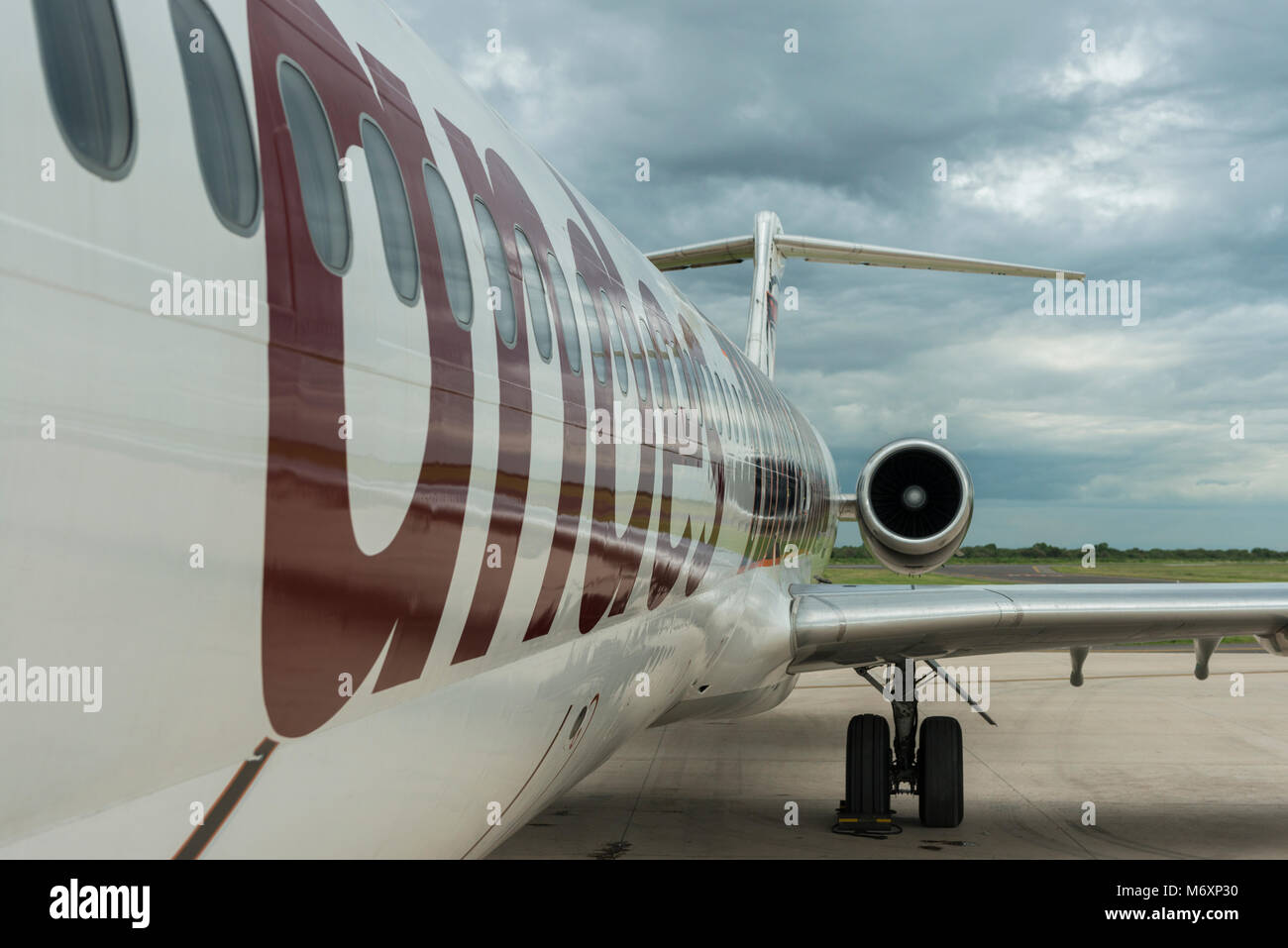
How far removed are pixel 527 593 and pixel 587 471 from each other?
0.66m

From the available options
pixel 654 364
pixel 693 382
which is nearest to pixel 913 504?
pixel 693 382

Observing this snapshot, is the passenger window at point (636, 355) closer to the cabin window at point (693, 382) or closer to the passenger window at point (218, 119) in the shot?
the cabin window at point (693, 382)

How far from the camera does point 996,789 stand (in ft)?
35.2

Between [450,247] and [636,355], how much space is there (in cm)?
213

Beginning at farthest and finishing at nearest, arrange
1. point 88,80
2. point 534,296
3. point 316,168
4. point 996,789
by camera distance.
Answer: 1. point 996,789
2. point 534,296
3. point 316,168
4. point 88,80

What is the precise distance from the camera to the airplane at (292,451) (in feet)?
4.61

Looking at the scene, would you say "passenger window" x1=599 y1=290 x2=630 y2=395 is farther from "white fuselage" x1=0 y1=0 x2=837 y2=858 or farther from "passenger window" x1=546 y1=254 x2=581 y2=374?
"white fuselage" x1=0 y1=0 x2=837 y2=858

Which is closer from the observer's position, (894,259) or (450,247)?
(450,247)

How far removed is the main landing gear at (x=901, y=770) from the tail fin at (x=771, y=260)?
815cm

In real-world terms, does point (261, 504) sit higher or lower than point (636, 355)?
lower

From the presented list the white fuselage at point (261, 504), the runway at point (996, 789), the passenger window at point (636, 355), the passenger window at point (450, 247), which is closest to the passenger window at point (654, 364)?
the passenger window at point (636, 355)

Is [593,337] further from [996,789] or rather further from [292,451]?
[996,789]

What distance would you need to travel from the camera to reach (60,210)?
1.38 meters
